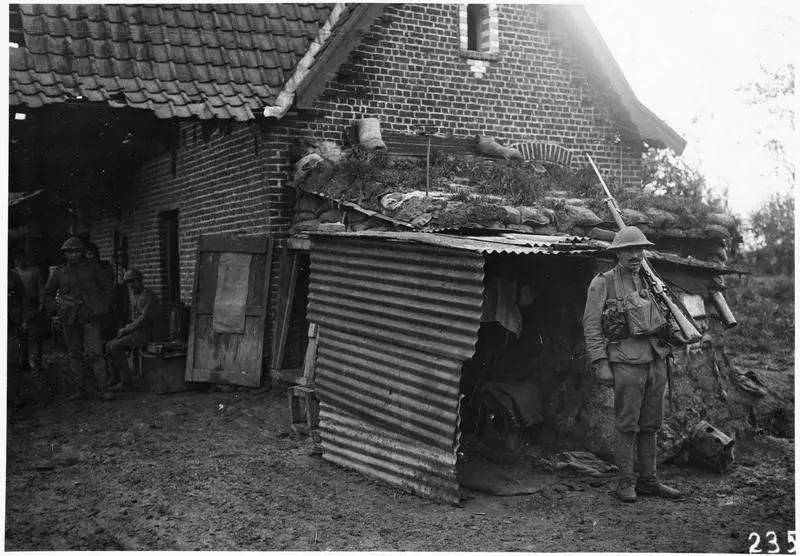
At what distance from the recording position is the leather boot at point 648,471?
6.51 metres

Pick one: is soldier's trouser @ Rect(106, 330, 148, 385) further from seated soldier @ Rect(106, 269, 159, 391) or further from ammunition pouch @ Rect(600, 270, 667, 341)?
ammunition pouch @ Rect(600, 270, 667, 341)

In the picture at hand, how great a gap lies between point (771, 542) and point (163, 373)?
7.48 meters

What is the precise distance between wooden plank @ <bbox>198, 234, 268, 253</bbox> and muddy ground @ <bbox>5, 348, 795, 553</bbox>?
257 cm

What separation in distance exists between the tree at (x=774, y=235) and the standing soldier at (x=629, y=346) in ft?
40.8

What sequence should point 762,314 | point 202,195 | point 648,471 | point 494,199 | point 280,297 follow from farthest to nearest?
point 762,314
point 202,195
point 280,297
point 494,199
point 648,471

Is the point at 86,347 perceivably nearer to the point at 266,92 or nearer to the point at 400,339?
the point at 266,92

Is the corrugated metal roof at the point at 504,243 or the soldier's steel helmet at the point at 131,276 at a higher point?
the corrugated metal roof at the point at 504,243

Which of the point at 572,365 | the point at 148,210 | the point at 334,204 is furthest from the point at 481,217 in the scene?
the point at 148,210

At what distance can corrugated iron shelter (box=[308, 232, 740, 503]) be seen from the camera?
20.6 feet

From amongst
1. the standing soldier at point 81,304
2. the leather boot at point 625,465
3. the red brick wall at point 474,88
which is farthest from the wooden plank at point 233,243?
the leather boot at point 625,465

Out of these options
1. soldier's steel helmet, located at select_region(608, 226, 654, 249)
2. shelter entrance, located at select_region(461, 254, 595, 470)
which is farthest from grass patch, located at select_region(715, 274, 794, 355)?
soldier's steel helmet, located at select_region(608, 226, 654, 249)

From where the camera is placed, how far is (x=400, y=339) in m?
6.78

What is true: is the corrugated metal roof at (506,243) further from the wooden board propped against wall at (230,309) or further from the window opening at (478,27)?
the window opening at (478,27)

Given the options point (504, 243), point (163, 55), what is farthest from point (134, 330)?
point (504, 243)
